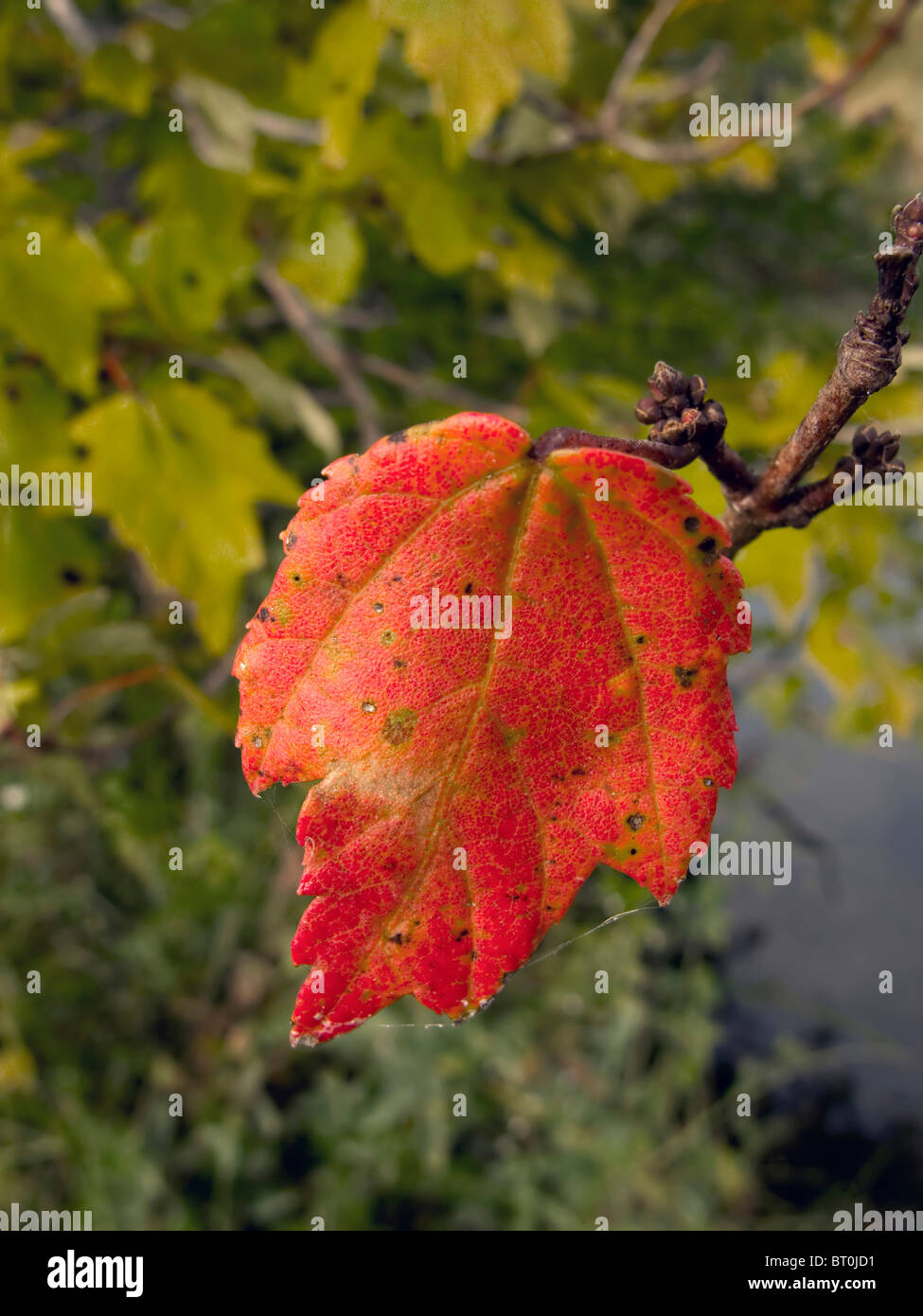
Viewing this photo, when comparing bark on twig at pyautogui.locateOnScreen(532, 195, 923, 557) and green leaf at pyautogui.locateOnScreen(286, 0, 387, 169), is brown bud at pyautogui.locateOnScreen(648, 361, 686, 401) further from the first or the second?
green leaf at pyautogui.locateOnScreen(286, 0, 387, 169)

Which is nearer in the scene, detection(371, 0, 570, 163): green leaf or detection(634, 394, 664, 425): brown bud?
detection(634, 394, 664, 425): brown bud

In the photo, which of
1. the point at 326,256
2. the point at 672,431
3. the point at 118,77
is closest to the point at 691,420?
the point at 672,431

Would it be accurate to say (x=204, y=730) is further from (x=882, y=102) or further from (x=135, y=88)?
(x=882, y=102)

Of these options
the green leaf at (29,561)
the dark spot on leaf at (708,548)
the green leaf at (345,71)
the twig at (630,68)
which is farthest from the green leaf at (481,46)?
the dark spot on leaf at (708,548)

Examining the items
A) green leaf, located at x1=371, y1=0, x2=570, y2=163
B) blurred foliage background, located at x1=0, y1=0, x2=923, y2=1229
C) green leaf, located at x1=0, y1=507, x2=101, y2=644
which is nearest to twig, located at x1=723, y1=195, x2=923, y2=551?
blurred foliage background, located at x1=0, y1=0, x2=923, y2=1229

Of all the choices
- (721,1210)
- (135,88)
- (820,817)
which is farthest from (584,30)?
(820,817)

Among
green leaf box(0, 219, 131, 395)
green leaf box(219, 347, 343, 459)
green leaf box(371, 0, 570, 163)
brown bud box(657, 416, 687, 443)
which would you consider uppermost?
green leaf box(371, 0, 570, 163)

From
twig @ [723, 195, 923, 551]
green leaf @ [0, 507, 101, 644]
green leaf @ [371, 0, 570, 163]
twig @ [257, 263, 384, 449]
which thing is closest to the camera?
twig @ [723, 195, 923, 551]

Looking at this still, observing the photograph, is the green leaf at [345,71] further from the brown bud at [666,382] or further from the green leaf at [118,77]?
the brown bud at [666,382]
